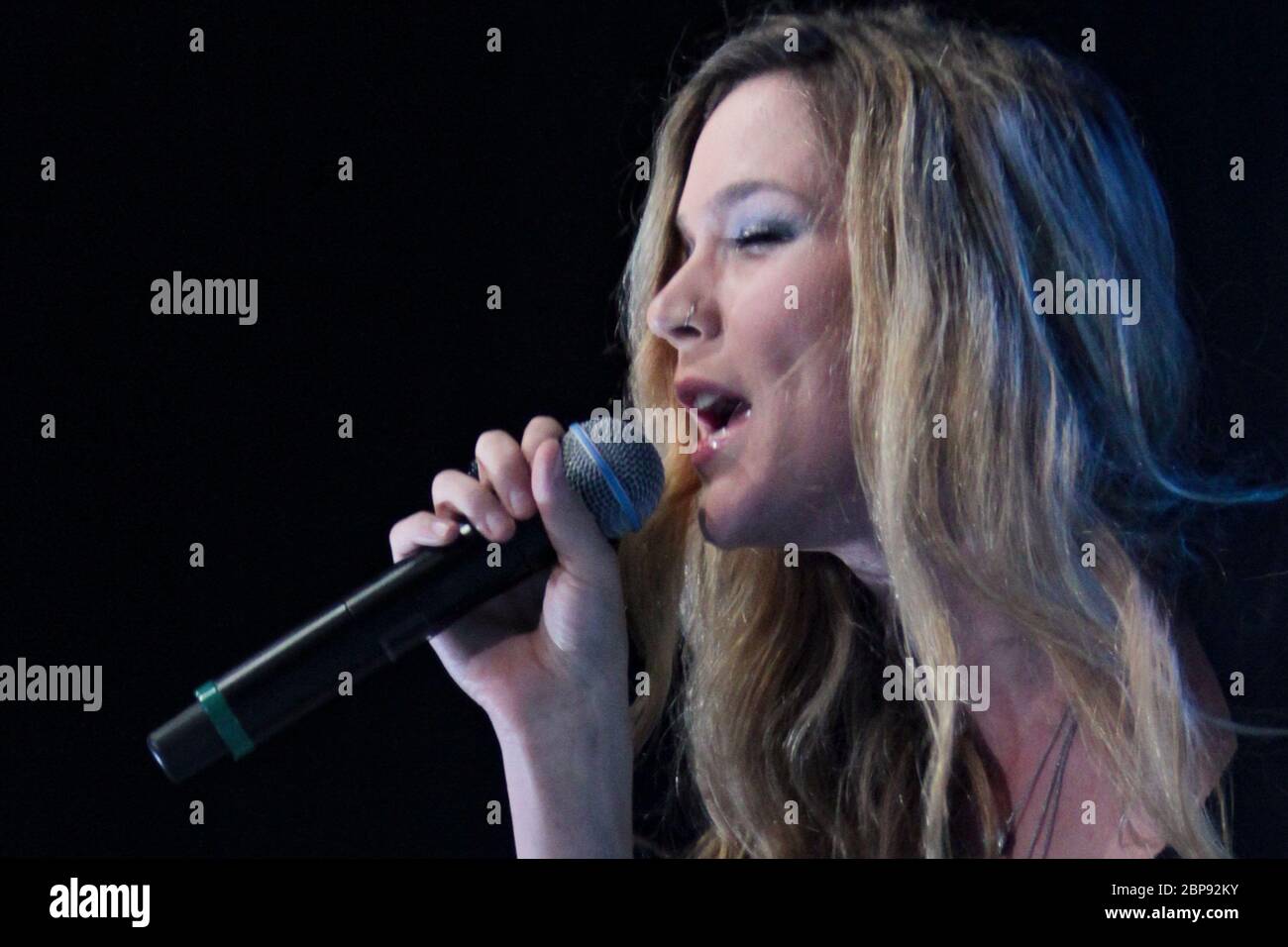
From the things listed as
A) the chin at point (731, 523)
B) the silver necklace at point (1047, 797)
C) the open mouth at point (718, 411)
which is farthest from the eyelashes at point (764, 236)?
the silver necklace at point (1047, 797)

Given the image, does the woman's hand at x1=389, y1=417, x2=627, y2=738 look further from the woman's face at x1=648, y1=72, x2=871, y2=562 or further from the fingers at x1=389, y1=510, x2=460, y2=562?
the woman's face at x1=648, y1=72, x2=871, y2=562

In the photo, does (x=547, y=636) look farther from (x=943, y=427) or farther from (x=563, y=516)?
(x=943, y=427)

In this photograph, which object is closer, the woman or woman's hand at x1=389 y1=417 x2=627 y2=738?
woman's hand at x1=389 y1=417 x2=627 y2=738

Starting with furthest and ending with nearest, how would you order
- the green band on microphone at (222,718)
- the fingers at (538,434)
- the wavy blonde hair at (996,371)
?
the wavy blonde hair at (996,371)
the fingers at (538,434)
the green band on microphone at (222,718)

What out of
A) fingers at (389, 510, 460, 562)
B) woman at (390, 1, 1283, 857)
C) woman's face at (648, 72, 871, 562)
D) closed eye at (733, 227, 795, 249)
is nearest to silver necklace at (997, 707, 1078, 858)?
woman at (390, 1, 1283, 857)

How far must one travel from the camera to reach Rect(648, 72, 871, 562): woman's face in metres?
1.50

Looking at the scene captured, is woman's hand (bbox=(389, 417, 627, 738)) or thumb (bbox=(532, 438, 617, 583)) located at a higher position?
thumb (bbox=(532, 438, 617, 583))

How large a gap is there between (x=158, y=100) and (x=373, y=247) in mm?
295

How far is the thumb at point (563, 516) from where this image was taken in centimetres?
130

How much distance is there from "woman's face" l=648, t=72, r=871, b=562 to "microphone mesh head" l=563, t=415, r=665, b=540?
20 centimetres

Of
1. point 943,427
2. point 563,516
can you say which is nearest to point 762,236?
point 943,427

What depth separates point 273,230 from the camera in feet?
5.05

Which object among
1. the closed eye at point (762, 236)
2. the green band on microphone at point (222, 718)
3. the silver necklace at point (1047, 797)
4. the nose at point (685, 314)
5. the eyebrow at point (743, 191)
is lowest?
the silver necklace at point (1047, 797)

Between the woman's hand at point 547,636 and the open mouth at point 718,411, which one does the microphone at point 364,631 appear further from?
the open mouth at point 718,411
